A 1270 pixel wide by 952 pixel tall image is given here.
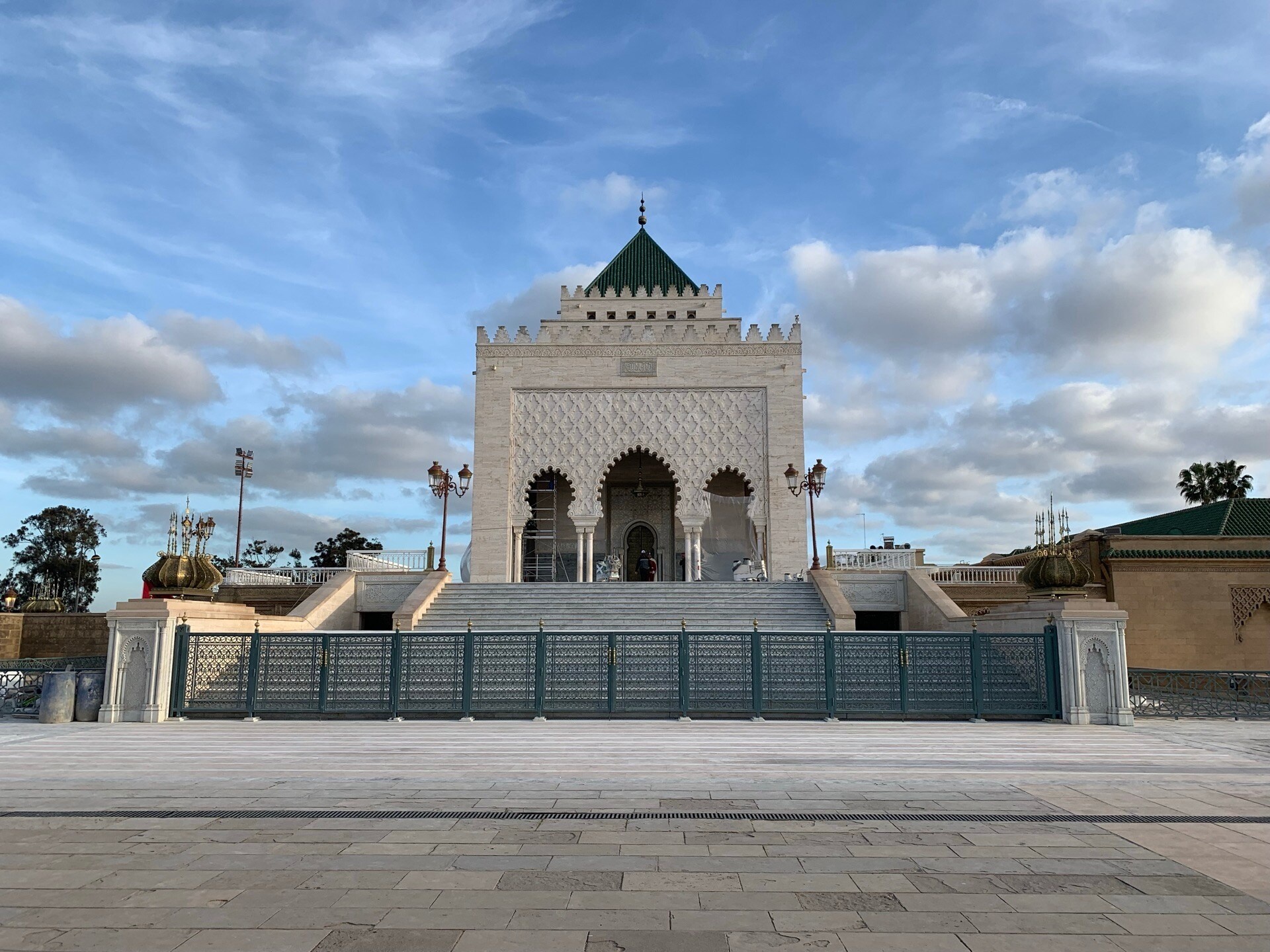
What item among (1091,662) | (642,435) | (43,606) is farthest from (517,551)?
(1091,662)

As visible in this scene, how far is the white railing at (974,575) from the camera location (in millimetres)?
17438

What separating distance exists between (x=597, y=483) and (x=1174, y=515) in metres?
13.2

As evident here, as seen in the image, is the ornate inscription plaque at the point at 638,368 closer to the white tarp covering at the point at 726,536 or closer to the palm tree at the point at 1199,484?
the white tarp covering at the point at 726,536

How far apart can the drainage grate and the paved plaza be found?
0.16ft

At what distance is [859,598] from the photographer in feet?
54.3

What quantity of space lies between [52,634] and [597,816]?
16.9 metres

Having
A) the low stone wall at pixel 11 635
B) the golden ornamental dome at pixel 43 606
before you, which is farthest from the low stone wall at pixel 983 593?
the golden ornamental dome at pixel 43 606

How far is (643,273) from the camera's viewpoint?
1109 inches

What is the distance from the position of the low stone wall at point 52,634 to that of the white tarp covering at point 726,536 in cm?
1350

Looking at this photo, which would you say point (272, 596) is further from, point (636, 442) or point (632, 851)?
point (632, 851)

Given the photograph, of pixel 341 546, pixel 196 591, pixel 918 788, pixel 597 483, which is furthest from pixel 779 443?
pixel 341 546

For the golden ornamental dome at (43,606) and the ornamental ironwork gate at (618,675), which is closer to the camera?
the ornamental ironwork gate at (618,675)

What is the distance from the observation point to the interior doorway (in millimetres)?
24328

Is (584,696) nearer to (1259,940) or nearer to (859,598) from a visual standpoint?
(1259,940)
